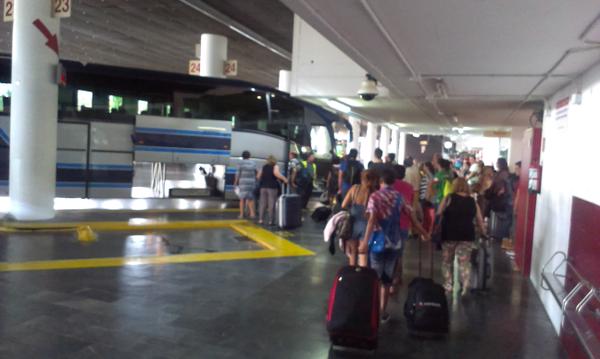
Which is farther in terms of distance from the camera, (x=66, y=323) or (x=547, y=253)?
(x=547, y=253)

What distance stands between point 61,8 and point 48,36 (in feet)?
2.32

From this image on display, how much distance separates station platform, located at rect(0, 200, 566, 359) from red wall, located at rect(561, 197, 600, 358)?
0.36 meters

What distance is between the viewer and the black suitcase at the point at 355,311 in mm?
4570

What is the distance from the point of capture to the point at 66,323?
516 cm

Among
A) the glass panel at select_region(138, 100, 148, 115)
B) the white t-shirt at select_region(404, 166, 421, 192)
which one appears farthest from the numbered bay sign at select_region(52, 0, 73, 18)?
the white t-shirt at select_region(404, 166, 421, 192)

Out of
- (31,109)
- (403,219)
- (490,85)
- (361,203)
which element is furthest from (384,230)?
(31,109)

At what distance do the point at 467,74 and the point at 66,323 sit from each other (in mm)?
5317

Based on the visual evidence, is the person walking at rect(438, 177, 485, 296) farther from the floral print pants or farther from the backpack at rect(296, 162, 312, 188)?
the backpack at rect(296, 162, 312, 188)

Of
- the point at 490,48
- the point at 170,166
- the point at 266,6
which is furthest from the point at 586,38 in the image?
the point at 266,6

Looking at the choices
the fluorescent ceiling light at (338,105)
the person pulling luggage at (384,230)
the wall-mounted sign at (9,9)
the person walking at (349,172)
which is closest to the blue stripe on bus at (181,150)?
the fluorescent ceiling light at (338,105)

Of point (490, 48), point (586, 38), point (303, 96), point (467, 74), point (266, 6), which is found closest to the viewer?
point (586, 38)

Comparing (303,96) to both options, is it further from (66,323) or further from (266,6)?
(266,6)

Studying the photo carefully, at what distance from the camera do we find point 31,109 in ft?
35.9

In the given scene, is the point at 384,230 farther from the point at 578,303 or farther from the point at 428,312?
the point at 578,303
